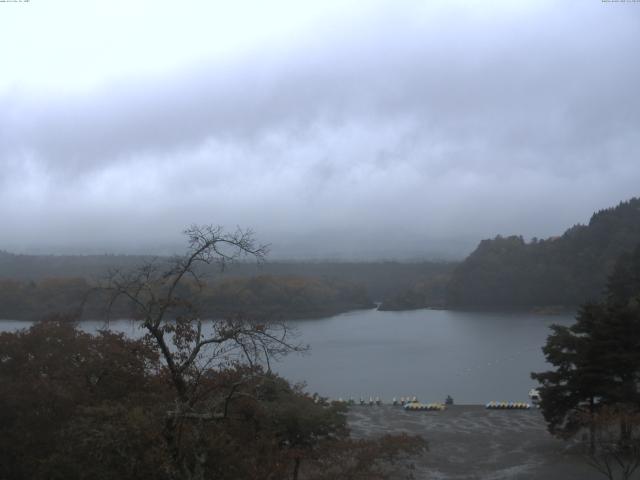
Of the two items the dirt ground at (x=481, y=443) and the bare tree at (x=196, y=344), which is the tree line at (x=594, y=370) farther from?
the bare tree at (x=196, y=344)

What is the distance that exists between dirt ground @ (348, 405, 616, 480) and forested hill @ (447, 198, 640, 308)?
114 feet

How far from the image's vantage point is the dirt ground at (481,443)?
12422 mm

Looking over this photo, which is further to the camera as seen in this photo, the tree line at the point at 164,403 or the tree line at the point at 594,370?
the tree line at the point at 594,370

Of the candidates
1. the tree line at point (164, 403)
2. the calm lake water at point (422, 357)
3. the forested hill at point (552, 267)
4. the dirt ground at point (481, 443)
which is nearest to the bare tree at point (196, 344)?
the tree line at point (164, 403)

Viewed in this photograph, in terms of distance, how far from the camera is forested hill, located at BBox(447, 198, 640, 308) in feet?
174

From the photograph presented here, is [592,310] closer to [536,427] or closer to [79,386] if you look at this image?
[536,427]

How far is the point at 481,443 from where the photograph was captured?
15469 mm

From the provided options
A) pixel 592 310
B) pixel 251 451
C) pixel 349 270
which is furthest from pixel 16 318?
pixel 349 270

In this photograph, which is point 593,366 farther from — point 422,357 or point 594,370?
point 422,357

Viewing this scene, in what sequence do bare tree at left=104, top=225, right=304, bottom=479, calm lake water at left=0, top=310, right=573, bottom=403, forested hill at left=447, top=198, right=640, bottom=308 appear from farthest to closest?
forested hill at left=447, top=198, right=640, bottom=308, calm lake water at left=0, top=310, right=573, bottom=403, bare tree at left=104, top=225, right=304, bottom=479

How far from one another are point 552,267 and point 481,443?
43781 mm

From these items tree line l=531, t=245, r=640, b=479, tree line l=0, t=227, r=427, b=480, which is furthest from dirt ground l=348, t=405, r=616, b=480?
tree line l=0, t=227, r=427, b=480

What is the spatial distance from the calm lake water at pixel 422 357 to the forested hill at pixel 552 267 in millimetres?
4399

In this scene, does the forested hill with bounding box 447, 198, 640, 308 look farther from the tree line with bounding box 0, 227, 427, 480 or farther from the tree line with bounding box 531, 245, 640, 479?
the tree line with bounding box 0, 227, 427, 480
